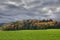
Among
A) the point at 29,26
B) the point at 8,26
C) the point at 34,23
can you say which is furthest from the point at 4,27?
the point at 34,23

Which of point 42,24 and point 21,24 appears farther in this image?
point 42,24

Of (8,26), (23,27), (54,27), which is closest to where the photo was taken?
(8,26)

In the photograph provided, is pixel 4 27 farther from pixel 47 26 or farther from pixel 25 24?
pixel 47 26

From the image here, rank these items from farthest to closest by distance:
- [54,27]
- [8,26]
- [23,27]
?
[54,27]
[23,27]
[8,26]

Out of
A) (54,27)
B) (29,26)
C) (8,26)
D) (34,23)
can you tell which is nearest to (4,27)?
(8,26)

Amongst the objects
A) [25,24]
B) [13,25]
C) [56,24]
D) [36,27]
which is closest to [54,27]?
[56,24]

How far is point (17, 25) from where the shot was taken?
3550 centimetres

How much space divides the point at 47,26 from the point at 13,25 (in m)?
9.42

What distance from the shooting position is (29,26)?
36.4 meters

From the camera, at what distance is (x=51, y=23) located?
4122 centimetres

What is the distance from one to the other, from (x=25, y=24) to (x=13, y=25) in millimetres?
3225

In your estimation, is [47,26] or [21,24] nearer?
[21,24]

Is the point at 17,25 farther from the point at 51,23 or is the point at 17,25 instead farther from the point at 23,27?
the point at 51,23

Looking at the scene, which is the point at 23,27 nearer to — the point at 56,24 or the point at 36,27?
the point at 36,27
